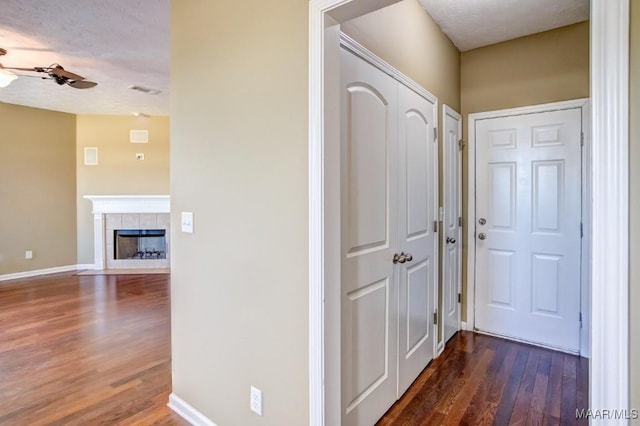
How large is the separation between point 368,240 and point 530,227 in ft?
6.61

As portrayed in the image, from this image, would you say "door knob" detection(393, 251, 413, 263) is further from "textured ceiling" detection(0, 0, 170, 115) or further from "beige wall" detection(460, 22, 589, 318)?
"textured ceiling" detection(0, 0, 170, 115)

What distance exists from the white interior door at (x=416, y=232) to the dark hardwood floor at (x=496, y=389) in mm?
142

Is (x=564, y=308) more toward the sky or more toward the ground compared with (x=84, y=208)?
more toward the ground

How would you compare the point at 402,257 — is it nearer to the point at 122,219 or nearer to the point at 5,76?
the point at 5,76

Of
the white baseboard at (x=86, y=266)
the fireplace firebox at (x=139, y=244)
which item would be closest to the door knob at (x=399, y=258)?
the fireplace firebox at (x=139, y=244)

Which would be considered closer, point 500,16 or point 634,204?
point 634,204

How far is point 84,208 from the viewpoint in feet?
20.6

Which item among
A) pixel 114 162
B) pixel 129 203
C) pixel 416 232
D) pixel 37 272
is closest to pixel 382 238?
pixel 416 232

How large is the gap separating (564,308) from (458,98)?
2.10m

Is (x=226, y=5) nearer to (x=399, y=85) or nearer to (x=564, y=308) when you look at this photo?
(x=399, y=85)

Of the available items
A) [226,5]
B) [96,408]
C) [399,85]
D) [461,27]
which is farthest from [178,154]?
[461,27]

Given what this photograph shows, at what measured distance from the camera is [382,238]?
1.98 meters

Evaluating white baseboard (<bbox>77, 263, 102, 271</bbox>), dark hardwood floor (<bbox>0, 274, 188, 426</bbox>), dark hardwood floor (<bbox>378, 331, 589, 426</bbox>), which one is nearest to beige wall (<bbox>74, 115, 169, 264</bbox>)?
white baseboard (<bbox>77, 263, 102, 271</bbox>)

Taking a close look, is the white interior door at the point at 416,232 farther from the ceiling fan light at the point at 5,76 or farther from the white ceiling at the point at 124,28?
the ceiling fan light at the point at 5,76
